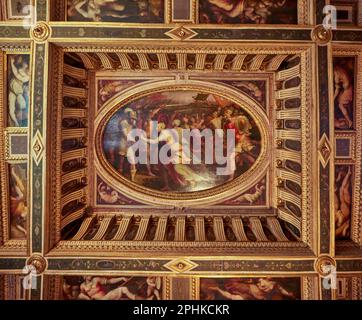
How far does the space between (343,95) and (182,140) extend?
14.4 ft

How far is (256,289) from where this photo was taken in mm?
7441

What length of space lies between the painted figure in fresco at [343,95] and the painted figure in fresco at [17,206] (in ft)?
27.7

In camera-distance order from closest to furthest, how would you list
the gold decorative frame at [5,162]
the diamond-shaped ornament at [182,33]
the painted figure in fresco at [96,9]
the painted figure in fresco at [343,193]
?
the diamond-shaped ornament at [182,33]
the painted figure in fresco at [96,9]
the gold decorative frame at [5,162]
the painted figure in fresco at [343,193]

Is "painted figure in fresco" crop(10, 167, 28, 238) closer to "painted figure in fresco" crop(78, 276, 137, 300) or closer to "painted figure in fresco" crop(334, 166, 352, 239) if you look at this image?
"painted figure in fresco" crop(78, 276, 137, 300)

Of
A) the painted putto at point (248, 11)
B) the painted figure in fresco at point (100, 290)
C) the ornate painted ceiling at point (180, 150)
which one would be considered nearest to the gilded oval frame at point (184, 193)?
the ornate painted ceiling at point (180, 150)

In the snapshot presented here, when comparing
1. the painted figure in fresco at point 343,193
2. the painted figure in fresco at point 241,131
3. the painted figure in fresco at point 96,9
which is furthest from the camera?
the painted figure in fresco at point 241,131

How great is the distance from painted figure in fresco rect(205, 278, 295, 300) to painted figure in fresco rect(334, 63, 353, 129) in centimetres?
443

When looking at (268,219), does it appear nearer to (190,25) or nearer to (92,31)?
(190,25)

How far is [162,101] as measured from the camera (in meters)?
8.51

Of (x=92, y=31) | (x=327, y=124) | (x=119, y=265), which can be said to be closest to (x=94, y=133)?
(x=92, y=31)

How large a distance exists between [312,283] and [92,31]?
318 inches

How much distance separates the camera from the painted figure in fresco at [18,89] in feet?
24.3

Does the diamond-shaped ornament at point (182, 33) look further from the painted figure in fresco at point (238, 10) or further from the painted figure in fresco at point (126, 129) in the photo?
the painted figure in fresco at point (126, 129)

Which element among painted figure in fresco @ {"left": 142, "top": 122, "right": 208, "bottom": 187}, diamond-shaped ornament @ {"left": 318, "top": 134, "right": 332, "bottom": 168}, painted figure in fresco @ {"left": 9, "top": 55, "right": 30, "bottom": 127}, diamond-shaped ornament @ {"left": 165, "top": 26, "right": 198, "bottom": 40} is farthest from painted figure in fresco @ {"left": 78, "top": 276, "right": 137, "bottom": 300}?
diamond-shaped ornament @ {"left": 165, "top": 26, "right": 198, "bottom": 40}
